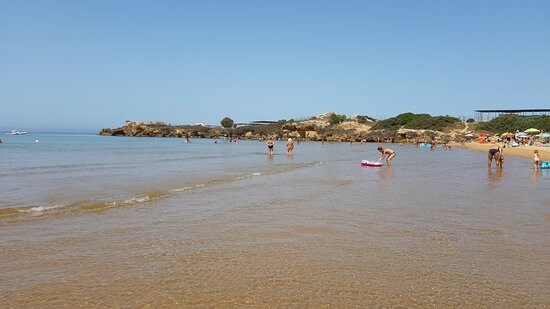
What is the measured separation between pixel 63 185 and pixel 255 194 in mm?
7453

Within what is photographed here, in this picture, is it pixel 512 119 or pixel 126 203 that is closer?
pixel 126 203

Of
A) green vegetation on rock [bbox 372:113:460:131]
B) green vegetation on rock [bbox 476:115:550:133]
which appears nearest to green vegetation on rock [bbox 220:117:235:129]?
green vegetation on rock [bbox 372:113:460:131]

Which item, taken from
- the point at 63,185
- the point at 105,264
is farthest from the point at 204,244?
the point at 63,185

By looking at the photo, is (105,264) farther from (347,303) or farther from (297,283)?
(347,303)

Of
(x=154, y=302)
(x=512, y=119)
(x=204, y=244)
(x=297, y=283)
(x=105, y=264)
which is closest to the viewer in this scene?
(x=154, y=302)

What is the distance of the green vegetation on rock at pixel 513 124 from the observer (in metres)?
87.8

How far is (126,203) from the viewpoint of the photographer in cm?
1134

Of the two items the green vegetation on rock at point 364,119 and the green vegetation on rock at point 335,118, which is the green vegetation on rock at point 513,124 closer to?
the green vegetation on rock at point 364,119

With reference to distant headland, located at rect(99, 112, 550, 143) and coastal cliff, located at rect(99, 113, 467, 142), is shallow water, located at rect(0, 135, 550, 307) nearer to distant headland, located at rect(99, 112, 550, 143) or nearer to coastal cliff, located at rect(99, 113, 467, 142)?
coastal cliff, located at rect(99, 113, 467, 142)

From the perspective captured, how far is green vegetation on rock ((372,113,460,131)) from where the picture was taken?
346ft

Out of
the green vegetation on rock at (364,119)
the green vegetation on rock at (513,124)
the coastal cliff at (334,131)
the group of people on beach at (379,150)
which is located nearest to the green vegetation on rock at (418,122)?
the coastal cliff at (334,131)

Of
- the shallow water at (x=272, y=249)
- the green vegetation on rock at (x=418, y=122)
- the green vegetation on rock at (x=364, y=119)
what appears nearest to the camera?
the shallow water at (x=272, y=249)

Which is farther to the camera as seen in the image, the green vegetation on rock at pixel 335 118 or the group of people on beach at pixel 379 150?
the green vegetation on rock at pixel 335 118

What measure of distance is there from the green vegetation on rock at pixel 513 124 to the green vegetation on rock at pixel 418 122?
7.96 metres
